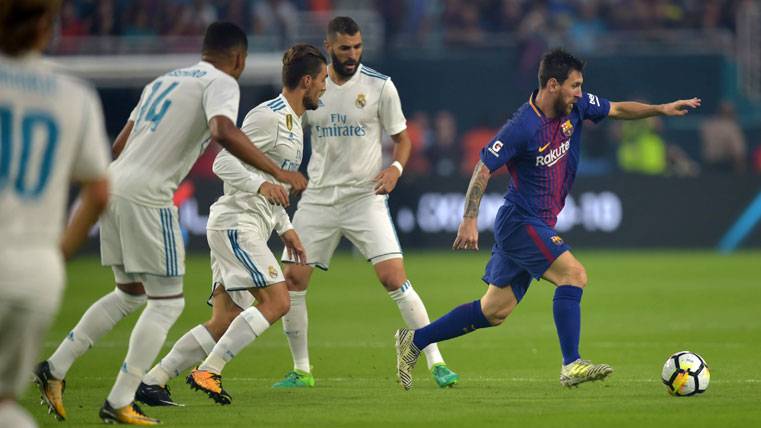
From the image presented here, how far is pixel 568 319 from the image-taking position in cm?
866

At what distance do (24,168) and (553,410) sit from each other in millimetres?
3962

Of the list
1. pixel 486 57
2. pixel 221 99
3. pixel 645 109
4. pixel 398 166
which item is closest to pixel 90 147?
pixel 221 99

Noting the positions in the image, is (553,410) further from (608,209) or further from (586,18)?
(586,18)

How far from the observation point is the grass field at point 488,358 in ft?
24.7

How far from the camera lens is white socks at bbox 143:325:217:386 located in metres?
8.05

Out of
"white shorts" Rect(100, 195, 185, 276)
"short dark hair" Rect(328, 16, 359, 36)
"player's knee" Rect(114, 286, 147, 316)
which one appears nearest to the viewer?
"white shorts" Rect(100, 195, 185, 276)

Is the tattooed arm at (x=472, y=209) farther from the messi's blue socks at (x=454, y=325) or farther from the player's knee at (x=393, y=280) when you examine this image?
the player's knee at (x=393, y=280)

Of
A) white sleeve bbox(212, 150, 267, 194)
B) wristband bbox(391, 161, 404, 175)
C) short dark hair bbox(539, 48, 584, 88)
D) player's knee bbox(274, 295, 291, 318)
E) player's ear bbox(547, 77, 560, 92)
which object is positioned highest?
short dark hair bbox(539, 48, 584, 88)

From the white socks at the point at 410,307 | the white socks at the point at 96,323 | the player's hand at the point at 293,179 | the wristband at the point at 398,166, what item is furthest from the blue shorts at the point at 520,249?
the white socks at the point at 96,323

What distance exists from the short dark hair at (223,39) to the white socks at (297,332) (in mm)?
2466

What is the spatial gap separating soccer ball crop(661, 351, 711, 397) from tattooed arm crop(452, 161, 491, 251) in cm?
148

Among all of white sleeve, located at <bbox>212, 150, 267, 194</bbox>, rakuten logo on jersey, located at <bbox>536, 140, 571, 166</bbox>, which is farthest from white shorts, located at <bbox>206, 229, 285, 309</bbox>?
rakuten logo on jersey, located at <bbox>536, 140, 571, 166</bbox>

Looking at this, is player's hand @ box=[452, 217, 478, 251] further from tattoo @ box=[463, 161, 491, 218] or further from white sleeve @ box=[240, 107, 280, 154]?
white sleeve @ box=[240, 107, 280, 154]

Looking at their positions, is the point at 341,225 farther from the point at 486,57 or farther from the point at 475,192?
the point at 486,57
